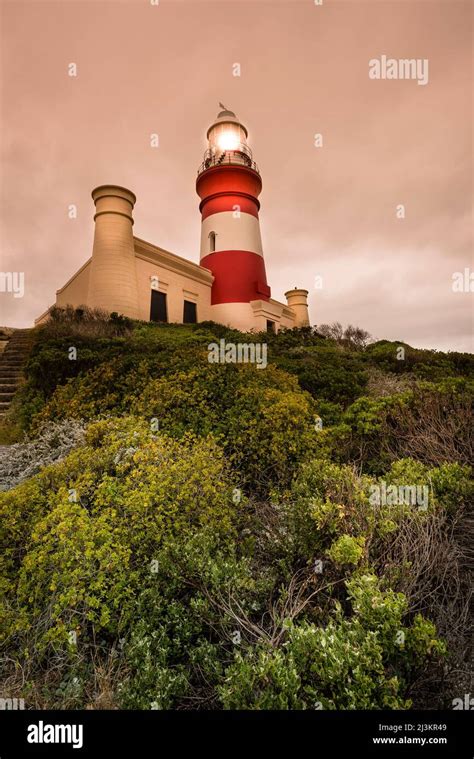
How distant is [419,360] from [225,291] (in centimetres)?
1269

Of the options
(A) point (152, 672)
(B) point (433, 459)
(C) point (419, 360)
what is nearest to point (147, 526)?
(A) point (152, 672)

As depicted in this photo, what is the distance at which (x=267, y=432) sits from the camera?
4641 millimetres

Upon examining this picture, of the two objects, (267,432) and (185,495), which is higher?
(267,432)

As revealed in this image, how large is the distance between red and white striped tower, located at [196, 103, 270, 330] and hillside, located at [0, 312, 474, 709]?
1628 cm

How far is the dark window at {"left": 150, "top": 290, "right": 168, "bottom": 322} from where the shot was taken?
17984 mm

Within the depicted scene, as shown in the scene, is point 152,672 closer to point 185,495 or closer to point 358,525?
point 185,495

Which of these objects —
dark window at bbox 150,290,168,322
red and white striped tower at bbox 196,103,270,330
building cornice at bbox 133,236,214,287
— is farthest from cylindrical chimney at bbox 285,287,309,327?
dark window at bbox 150,290,168,322

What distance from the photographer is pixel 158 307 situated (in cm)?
1823

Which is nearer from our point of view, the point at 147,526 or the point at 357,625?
the point at 357,625

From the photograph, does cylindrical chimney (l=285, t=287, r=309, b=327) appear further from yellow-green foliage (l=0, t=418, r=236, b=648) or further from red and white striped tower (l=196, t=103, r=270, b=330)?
yellow-green foliage (l=0, t=418, r=236, b=648)

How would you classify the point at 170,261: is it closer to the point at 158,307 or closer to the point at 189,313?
the point at 158,307

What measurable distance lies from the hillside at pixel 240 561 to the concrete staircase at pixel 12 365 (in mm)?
3868

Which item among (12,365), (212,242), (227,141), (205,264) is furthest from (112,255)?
(227,141)

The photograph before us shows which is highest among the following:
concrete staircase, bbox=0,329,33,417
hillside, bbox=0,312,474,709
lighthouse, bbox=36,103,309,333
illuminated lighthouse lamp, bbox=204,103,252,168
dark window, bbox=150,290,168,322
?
illuminated lighthouse lamp, bbox=204,103,252,168
